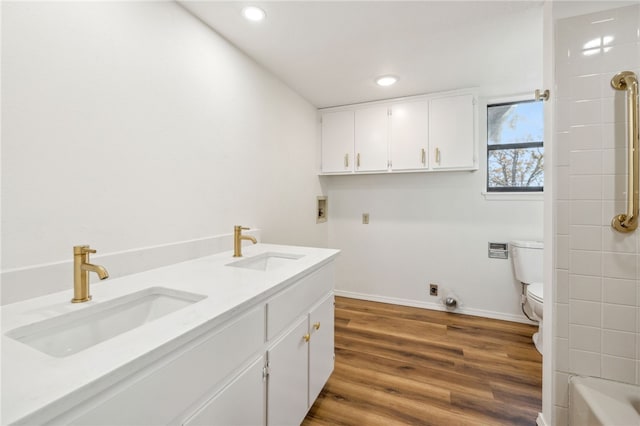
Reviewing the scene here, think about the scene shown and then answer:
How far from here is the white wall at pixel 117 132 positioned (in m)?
0.92

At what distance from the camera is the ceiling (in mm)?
1506

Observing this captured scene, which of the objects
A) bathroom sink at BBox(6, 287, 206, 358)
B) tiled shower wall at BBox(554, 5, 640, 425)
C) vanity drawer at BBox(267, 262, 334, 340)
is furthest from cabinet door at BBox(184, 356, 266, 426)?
tiled shower wall at BBox(554, 5, 640, 425)

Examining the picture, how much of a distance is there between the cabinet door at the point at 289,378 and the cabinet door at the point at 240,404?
0.06 m

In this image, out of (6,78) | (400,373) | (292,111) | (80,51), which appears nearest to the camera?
(6,78)

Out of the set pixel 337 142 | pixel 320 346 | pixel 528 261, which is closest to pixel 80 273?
pixel 320 346

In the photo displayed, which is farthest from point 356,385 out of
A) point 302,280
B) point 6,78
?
point 6,78

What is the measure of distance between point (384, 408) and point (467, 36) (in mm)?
2291

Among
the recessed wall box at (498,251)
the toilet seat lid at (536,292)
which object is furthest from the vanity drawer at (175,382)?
the recessed wall box at (498,251)

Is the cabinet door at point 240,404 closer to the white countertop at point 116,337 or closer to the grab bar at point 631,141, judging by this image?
the white countertop at point 116,337

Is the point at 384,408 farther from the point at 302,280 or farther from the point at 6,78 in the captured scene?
the point at 6,78

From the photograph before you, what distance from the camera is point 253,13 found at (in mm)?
1536

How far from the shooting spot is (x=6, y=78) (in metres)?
0.88

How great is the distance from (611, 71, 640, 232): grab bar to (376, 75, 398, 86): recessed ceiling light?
1419mm

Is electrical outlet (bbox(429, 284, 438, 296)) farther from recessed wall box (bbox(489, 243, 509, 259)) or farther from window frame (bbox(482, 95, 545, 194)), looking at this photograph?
window frame (bbox(482, 95, 545, 194))
